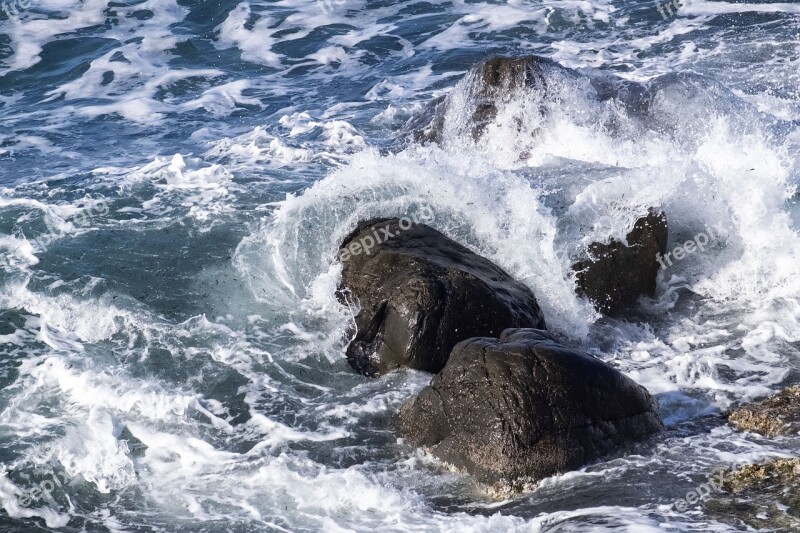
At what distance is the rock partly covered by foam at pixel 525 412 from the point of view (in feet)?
17.9

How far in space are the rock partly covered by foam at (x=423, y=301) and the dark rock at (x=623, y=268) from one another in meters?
0.71

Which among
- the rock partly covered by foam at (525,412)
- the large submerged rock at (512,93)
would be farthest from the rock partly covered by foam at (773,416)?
the large submerged rock at (512,93)

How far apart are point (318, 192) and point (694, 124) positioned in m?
4.28

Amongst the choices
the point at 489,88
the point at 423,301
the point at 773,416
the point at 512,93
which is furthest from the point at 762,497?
the point at 489,88

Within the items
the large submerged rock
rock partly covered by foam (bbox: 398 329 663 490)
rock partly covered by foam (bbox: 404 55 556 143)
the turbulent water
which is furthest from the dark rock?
rock partly covered by foam (bbox: 404 55 556 143)

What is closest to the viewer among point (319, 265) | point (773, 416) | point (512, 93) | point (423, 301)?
point (773, 416)

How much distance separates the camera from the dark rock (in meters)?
7.72

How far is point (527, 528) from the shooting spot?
4.85 m

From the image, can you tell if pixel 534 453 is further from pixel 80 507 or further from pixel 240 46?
pixel 240 46

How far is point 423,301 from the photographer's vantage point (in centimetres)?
668

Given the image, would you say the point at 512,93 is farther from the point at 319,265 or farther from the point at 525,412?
the point at 525,412

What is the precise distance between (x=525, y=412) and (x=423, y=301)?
56.2 inches

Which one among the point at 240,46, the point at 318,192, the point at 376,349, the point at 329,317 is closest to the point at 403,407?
the point at 376,349

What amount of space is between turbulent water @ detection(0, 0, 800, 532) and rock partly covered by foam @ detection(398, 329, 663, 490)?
0.45ft
